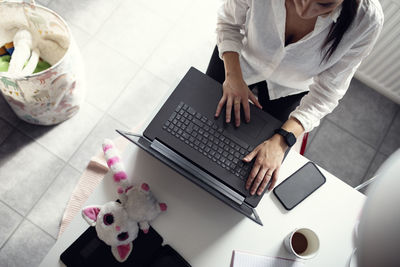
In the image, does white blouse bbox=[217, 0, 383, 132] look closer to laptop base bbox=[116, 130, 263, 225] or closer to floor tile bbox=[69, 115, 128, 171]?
laptop base bbox=[116, 130, 263, 225]

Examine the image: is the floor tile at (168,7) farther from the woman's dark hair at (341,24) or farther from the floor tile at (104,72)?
the woman's dark hair at (341,24)

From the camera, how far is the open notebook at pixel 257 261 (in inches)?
36.1

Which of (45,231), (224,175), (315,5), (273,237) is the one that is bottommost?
(45,231)

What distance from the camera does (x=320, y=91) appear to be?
104cm

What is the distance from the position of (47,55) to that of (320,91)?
1.26 metres

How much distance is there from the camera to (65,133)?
5.49 feet

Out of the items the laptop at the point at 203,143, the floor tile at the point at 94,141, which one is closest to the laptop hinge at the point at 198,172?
the laptop at the point at 203,143

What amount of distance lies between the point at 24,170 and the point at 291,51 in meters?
1.37

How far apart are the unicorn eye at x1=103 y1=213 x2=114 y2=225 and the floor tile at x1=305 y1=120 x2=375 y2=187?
122cm

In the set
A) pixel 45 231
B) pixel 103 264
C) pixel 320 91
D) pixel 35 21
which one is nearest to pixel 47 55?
pixel 35 21

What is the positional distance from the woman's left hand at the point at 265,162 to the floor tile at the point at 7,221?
1.21 meters

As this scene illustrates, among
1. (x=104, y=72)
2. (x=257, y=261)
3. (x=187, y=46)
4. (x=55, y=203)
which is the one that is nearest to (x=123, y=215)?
(x=257, y=261)

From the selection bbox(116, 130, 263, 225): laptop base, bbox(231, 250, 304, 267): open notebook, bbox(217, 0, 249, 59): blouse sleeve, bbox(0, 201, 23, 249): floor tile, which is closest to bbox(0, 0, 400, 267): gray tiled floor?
bbox(0, 201, 23, 249): floor tile

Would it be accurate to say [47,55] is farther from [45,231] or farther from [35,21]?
[45,231]
